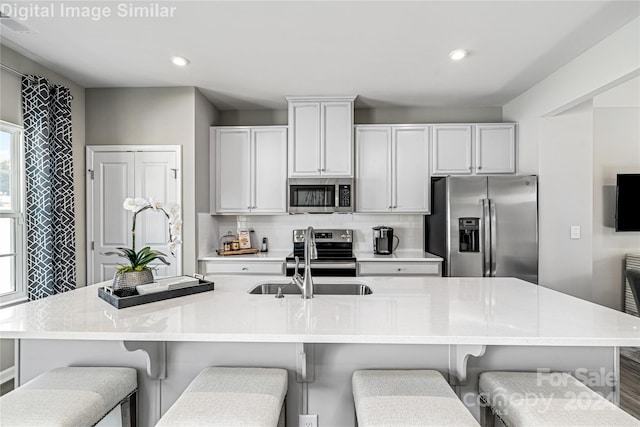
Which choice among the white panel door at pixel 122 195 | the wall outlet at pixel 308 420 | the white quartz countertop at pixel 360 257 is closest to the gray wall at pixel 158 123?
the white panel door at pixel 122 195

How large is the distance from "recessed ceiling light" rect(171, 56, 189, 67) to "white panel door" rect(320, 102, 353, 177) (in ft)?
4.66

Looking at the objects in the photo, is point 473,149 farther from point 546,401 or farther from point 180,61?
point 546,401

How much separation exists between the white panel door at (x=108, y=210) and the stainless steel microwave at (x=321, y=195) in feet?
5.39

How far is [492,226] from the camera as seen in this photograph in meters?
3.45

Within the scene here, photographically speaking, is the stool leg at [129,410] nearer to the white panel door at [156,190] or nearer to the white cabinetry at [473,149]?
the white panel door at [156,190]

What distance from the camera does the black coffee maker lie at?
155 inches

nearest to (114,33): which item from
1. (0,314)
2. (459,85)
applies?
(0,314)

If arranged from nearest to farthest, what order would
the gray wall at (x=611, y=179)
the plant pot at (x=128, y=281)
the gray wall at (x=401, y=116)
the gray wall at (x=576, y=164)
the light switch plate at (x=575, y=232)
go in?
1. the plant pot at (x=128, y=281)
2. the gray wall at (x=576, y=164)
3. the light switch plate at (x=575, y=232)
4. the gray wall at (x=611, y=179)
5. the gray wall at (x=401, y=116)

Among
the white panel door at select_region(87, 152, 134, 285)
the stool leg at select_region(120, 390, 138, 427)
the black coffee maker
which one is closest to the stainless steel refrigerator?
the black coffee maker

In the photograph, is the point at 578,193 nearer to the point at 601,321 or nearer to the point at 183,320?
the point at 601,321

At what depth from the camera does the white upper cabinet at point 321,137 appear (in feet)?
12.5

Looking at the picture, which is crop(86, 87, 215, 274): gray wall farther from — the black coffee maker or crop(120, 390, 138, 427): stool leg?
crop(120, 390, 138, 427): stool leg

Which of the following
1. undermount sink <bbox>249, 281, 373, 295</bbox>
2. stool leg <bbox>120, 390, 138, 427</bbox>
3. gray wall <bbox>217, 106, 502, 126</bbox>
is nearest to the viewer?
stool leg <bbox>120, 390, 138, 427</bbox>

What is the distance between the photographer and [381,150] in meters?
3.93
